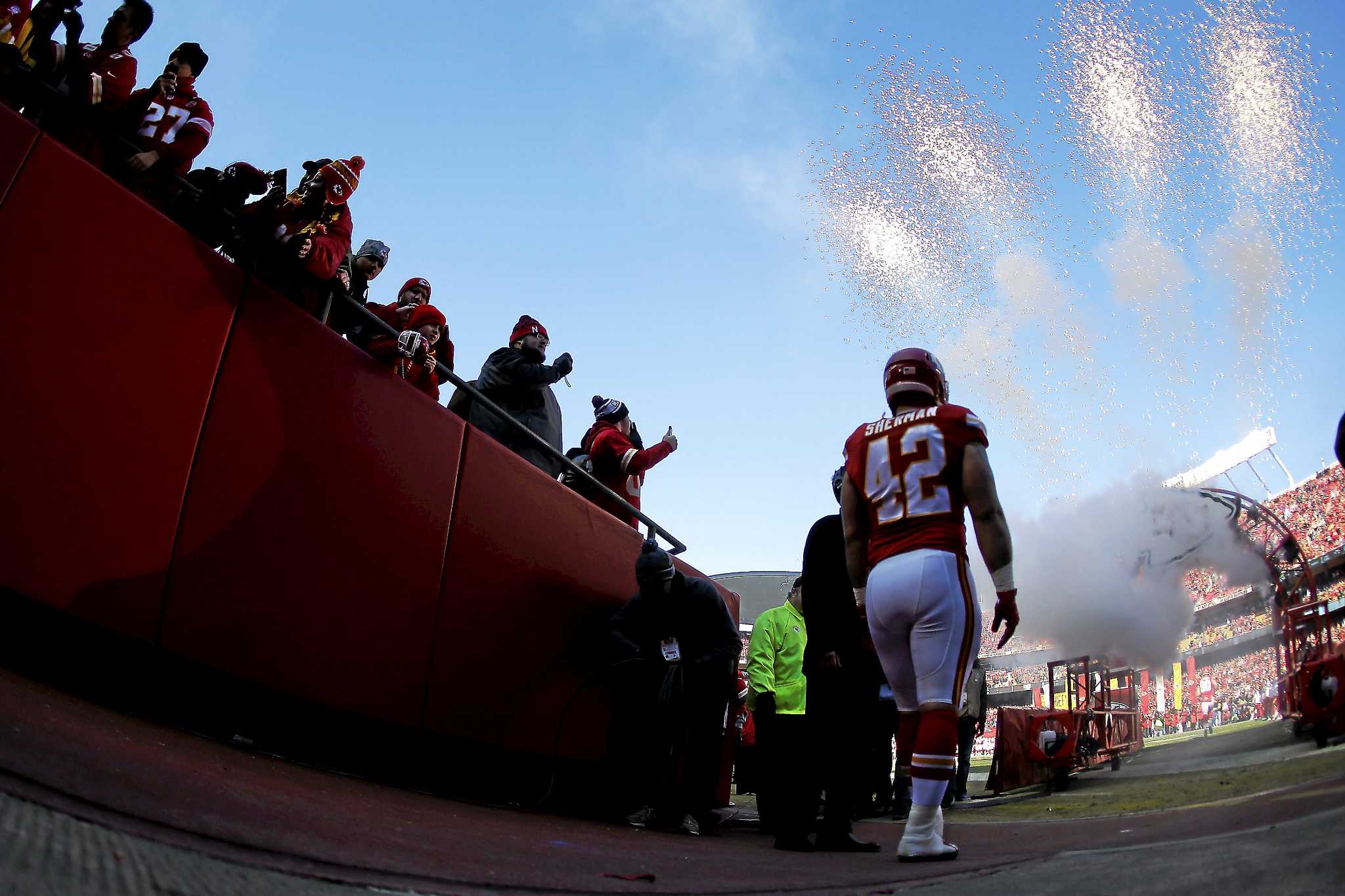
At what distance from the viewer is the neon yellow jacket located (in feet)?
19.1

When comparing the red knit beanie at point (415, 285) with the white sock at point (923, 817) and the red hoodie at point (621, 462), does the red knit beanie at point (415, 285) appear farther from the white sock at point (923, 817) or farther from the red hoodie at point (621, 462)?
the white sock at point (923, 817)

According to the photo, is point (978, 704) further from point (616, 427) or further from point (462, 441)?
point (462, 441)

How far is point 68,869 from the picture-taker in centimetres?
124

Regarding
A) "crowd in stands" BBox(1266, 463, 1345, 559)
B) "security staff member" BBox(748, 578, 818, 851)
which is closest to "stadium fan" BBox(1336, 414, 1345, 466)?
"security staff member" BBox(748, 578, 818, 851)

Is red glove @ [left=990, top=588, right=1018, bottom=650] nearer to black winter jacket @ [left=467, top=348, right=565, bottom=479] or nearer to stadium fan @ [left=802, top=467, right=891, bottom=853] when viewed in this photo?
stadium fan @ [left=802, top=467, right=891, bottom=853]

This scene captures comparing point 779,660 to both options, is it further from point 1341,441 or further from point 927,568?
point 1341,441

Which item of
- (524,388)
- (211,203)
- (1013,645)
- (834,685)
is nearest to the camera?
(211,203)

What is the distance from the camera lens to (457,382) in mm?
4922

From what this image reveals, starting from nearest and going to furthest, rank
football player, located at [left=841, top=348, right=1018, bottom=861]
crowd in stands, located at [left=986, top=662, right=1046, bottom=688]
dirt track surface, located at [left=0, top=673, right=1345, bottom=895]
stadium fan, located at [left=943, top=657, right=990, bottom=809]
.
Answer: dirt track surface, located at [left=0, top=673, right=1345, bottom=895]
football player, located at [left=841, top=348, right=1018, bottom=861]
stadium fan, located at [left=943, top=657, right=990, bottom=809]
crowd in stands, located at [left=986, top=662, right=1046, bottom=688]

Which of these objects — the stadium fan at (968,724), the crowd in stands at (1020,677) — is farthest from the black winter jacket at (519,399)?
the crowd in stands at (1020,677)

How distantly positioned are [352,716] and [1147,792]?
517cm

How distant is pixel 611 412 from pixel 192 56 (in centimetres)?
359

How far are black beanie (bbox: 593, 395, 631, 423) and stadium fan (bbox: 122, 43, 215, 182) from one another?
3.52m

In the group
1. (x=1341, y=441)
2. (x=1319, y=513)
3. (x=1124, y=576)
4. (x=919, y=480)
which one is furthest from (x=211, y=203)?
(x=1319, y=513)
